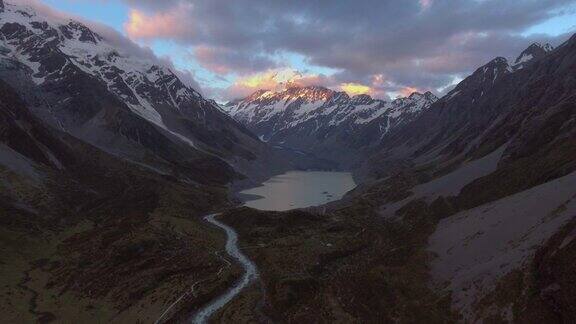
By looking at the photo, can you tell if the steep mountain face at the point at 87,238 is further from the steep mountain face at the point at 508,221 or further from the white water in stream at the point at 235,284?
the steep mountain face at the point at 508,221

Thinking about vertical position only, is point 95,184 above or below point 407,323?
above

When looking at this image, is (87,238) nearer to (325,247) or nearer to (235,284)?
(235,284)

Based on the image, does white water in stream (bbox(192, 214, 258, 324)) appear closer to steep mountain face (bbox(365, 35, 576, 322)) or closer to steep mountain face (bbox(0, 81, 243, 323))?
steep mountain face (bbox(0, 81, 243, 323))

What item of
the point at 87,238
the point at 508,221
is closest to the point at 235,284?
the point at 508,221

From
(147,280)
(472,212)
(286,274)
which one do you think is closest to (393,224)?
(472,212)

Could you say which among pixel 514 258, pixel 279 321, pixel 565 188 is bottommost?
pixel 279 321

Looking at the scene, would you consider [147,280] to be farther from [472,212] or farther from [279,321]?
[472,212]

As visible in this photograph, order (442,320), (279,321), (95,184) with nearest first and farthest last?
1. (442,320)
2. (279,321)
3. (95,184)

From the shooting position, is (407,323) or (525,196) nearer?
(407,323)

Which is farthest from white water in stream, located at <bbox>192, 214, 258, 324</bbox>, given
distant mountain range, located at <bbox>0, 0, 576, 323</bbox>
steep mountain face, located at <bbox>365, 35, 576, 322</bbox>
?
steep mountain face, located at <bbox>365, 35, 576, 322</bbox>
